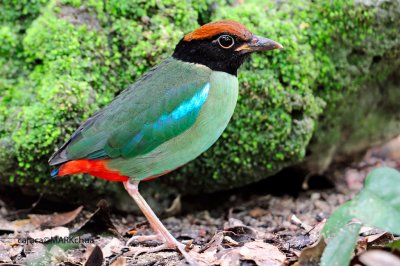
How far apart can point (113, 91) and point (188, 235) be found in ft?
4.36

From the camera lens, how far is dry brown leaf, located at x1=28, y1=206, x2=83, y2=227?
5.21 m

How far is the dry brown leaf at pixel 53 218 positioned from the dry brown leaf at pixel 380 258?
8.92 ft

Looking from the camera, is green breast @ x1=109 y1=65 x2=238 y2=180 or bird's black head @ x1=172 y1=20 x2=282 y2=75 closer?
green breast @ x1=109 y1=65 x2=238 y2=180

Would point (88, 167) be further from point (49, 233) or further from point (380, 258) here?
point (380, 258)

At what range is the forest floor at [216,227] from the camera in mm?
3840

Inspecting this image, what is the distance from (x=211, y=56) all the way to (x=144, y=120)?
66 cm

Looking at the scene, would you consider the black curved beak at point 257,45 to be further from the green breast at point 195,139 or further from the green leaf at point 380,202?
the green leaf at point 380,202

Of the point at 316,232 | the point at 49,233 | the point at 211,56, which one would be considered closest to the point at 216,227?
the point at 316,232

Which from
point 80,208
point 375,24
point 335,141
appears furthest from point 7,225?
point 375,24

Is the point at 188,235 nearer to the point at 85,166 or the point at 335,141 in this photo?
the point at 85,166

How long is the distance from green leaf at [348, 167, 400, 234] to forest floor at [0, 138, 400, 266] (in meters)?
0.44

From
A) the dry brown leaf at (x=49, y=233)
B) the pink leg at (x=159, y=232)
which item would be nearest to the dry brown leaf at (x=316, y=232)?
Answer: the pink leg at (x=159, y=232)

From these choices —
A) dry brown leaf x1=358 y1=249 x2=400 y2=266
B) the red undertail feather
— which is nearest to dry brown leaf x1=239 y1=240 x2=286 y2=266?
dry brown leaf x1=358 y1=249 x2=400 y2=266

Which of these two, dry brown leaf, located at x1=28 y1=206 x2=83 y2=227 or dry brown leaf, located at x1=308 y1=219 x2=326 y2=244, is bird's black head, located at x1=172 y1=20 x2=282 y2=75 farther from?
dry brown leaf, located at x1=28 y1=206 x2=83 y2=227
